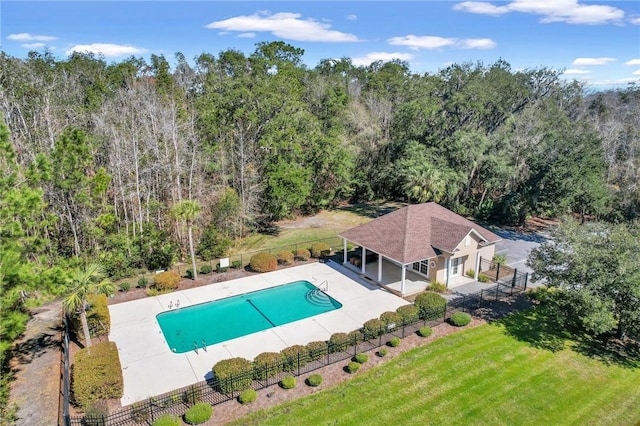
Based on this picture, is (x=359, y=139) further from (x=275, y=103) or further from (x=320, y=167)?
(x=275, y=103)

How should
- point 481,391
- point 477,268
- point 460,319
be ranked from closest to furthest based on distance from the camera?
point 481,391 → point 460,319 → point 477,268

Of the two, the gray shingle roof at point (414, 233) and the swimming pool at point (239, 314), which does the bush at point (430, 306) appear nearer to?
the gray shingle roof at point (414, 233)

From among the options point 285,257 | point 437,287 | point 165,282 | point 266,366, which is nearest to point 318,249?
point 285,257

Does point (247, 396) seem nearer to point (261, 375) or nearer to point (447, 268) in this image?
point (261, 375)

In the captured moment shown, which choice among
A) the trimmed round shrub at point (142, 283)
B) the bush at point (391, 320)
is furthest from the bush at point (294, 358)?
the trimmed round shrub at point (142, 283)

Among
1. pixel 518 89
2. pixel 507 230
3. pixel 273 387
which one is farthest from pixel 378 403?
pixel 518 89
